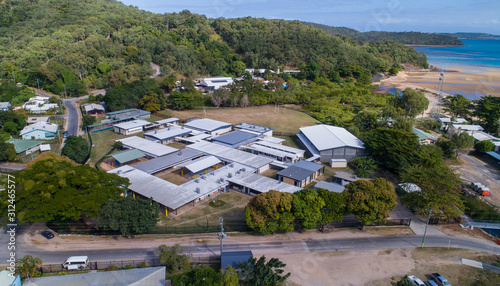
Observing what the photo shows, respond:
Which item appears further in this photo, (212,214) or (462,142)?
(462,142)

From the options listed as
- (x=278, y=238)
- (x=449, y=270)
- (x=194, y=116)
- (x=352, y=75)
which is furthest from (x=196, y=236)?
(x=352, y=75)

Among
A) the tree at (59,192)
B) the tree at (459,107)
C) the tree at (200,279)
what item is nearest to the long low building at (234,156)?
the tree at (59,192)

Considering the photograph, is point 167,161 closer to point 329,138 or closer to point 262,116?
point 329,138

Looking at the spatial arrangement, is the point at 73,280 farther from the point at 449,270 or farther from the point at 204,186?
the point at 449,270

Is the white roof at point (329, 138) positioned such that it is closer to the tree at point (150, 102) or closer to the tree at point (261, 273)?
the tree at point (261, 273)

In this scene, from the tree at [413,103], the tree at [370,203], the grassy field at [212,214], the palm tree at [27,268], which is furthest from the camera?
the tree at [413,103]

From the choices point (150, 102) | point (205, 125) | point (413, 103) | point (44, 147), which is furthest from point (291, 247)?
point (150, 102)
